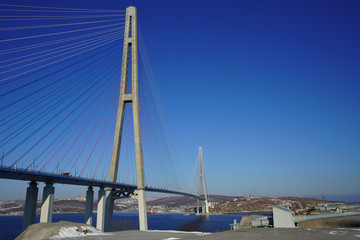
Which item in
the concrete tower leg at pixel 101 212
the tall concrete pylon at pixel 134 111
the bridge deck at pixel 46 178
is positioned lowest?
the concrete tower leg at pixel 101 212

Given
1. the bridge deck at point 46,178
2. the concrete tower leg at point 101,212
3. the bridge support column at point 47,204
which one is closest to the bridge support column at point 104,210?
the concrete tower leg at point 101,212

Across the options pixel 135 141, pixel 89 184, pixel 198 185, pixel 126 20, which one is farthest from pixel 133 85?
pixel 198 185

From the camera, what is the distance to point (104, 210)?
35.6 m

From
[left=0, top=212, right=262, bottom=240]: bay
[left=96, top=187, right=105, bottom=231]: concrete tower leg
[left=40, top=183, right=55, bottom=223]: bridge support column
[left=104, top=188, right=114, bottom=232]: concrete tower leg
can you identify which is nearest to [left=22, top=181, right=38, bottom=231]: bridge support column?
[left=40, top=183, right=55, bottom=223]: bridge support column

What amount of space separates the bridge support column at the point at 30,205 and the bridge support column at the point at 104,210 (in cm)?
1070

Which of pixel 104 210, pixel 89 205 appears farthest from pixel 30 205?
pixel 104 210

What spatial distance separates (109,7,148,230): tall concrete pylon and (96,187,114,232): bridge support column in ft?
11.3

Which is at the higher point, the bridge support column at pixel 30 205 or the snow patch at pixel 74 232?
the bridge support column at pixel 30 205

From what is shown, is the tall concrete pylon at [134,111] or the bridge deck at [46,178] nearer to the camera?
the bridge deck at [46,178]

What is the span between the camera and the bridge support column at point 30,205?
24.7 metres

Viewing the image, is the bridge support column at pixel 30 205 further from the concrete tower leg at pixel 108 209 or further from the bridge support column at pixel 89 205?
the concrete tower leg at pixel 108 209

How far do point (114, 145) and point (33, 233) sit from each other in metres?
17.9

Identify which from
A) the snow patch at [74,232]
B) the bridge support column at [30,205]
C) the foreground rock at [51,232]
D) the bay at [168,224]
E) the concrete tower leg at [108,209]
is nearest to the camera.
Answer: the foreground rock at [51,232]

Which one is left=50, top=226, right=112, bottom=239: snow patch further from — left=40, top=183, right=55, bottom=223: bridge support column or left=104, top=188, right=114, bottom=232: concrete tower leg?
left=104, top=188, right=114, bottom=232: concrete tower leg
